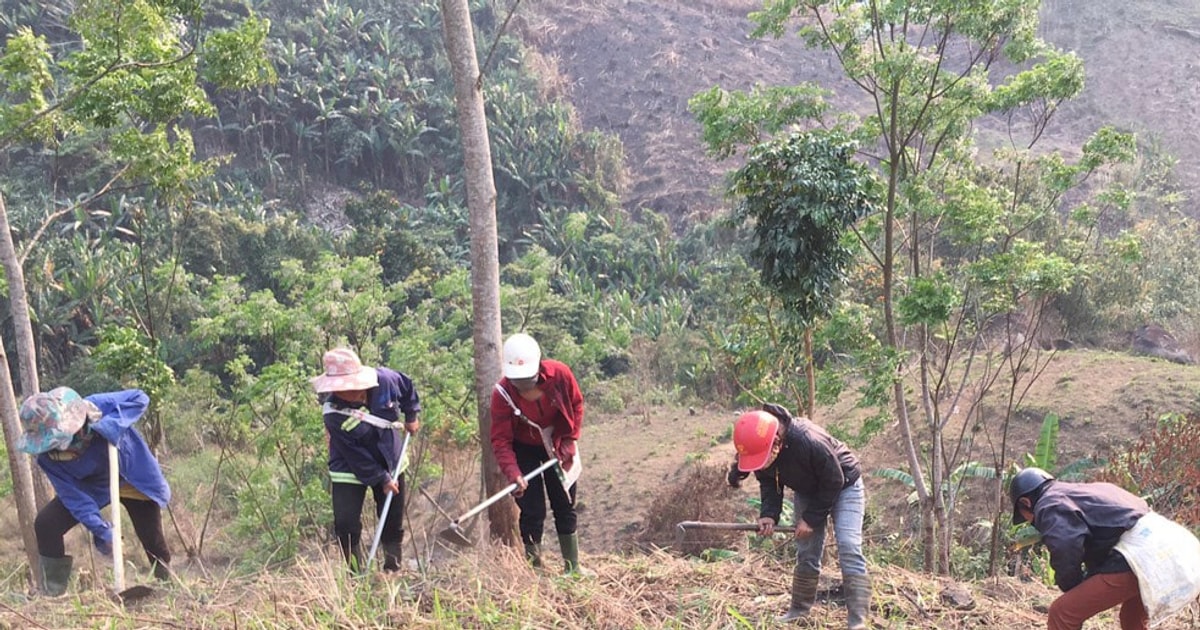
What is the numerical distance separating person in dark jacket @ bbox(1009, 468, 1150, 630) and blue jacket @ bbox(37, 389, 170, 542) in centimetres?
443

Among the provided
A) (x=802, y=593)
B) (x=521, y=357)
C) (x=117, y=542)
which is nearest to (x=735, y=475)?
(x=802, y=593)

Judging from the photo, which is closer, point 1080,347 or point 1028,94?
point 1028,94

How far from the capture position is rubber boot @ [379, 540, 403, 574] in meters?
4.56

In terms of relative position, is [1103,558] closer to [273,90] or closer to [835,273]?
[835,273]

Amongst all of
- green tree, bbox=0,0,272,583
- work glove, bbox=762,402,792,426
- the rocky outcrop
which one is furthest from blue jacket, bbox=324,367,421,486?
the rocky outcrop

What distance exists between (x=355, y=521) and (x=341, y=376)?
791mm

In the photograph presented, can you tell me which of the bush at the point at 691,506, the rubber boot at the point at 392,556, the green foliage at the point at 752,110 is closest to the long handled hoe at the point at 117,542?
the rubber boot at the point at 392,556

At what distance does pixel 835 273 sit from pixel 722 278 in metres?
12.5

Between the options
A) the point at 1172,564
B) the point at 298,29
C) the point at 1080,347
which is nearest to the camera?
the point at 1172,564

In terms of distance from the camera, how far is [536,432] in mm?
4656

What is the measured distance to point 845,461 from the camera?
13.7 feet

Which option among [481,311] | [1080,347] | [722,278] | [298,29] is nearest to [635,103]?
[298,29]

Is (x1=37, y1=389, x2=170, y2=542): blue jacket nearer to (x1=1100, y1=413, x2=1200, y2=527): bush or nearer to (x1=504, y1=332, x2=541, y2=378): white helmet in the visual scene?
(x1=504, y1=332, x2=541, y2=378): white helmet

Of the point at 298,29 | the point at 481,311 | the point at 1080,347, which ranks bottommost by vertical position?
the point at 1080,347
